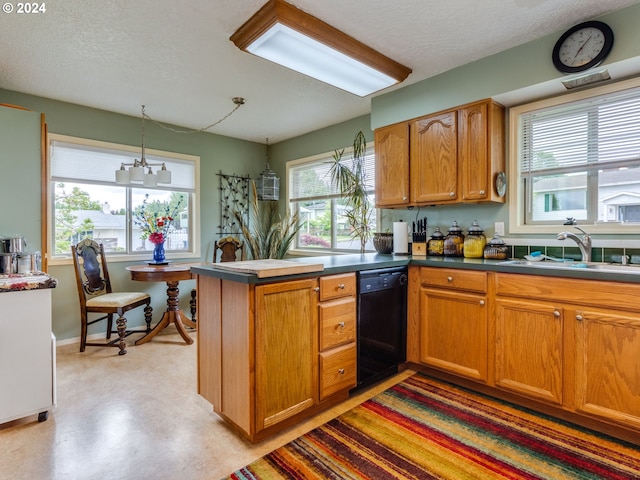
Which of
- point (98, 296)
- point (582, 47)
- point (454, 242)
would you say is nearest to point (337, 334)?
point (454, 242)

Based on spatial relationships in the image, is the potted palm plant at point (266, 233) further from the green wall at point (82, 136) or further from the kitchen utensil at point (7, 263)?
the kitchen utensil at point (7, 263)

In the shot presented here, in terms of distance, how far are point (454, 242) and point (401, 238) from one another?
44 centimetres

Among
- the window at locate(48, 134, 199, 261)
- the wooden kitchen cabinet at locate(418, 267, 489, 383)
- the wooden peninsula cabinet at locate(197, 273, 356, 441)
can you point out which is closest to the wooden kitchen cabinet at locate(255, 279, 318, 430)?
the wooden peninsula cabinet at locate(197, 273, 356, 441)

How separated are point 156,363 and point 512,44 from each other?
3735mm

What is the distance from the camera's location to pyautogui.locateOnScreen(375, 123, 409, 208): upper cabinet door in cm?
306

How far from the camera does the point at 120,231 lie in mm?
3939

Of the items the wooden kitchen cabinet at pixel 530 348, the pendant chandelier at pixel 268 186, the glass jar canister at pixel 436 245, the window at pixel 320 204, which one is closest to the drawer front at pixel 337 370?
the wooden kitchen cabinet at pixel 530 348

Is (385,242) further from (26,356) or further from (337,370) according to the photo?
(26,356)

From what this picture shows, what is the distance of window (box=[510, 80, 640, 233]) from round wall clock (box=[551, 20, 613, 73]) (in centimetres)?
31

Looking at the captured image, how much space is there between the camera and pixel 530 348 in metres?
2.09

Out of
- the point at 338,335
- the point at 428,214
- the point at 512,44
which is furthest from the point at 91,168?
the point at 512,44

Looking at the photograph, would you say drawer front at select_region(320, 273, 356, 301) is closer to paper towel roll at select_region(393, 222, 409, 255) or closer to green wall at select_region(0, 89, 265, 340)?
paper towel roll at select_region(393, 222, 409, 255)

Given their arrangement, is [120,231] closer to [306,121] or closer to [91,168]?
[91,168]

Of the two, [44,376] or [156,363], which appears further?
[156,363]
